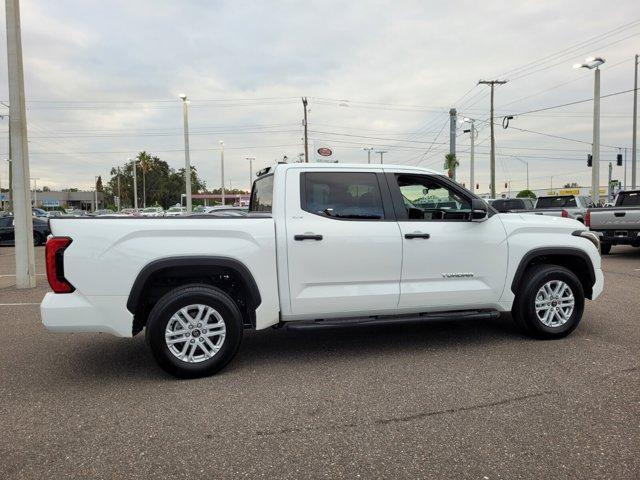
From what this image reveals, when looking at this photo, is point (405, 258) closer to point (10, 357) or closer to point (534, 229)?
point (534, 229)

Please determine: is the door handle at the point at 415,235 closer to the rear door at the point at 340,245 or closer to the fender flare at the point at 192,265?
the rear door at the point at 340,245

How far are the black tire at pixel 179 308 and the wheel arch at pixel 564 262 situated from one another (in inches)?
116

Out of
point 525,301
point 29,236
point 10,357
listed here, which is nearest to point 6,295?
point 29,236

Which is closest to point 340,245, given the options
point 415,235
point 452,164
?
point 415,235

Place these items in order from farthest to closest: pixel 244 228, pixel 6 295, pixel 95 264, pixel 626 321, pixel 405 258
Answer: pixel 6 295
pixel 626 321
pixel 405 258
pixel 244 228
pixel 95 264

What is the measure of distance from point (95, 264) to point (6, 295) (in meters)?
6.34

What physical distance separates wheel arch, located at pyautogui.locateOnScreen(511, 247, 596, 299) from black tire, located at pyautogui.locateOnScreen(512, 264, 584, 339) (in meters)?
0.09

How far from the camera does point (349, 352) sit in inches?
199

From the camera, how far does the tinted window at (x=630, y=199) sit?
13.5 m

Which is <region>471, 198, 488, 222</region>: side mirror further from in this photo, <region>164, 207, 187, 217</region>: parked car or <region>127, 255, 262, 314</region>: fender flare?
<region>164, 207, 187, 217</region>: parked car

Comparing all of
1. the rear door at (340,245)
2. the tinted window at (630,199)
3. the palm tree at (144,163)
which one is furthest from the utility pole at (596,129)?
the palm tree at (144,163)

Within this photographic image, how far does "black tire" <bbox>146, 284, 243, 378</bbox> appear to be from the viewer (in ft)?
13.6

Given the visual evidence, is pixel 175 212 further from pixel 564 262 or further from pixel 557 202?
pixel 557 202

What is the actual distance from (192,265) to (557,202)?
655 inches
